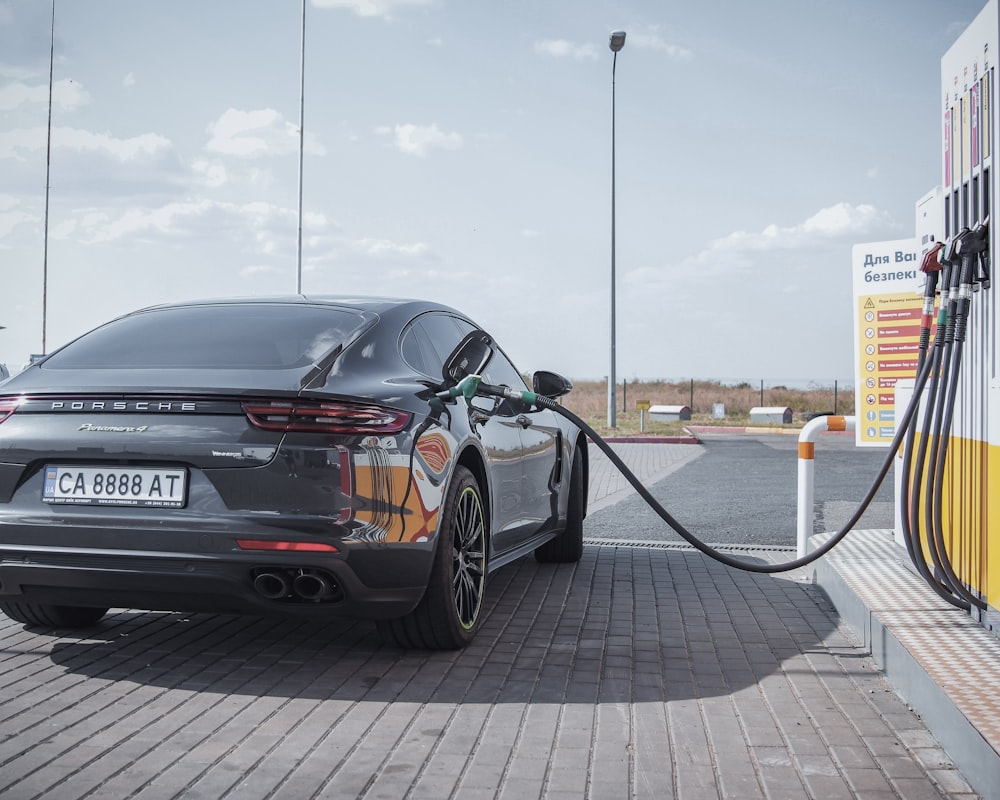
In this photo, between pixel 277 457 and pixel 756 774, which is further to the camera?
pixel 277 457

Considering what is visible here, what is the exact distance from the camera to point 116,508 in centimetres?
399

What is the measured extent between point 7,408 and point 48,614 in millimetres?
1166

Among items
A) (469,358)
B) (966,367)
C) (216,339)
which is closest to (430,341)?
(469,358)

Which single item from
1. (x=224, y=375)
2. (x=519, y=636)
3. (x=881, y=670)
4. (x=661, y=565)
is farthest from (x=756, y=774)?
(x=661, y=565)

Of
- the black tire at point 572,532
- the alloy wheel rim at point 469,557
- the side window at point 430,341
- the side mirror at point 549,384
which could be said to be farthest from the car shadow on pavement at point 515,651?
the side window at point 430,341

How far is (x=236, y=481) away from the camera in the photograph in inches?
154

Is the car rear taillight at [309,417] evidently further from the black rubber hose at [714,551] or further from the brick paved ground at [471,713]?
the black rubber hose at [714,551]

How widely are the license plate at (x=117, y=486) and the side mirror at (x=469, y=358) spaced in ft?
4.35

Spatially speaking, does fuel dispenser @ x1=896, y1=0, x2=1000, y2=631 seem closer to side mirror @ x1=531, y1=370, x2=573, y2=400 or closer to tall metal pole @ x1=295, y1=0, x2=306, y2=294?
side mirror @ x1=531, y1=370, x2=573, y2=400

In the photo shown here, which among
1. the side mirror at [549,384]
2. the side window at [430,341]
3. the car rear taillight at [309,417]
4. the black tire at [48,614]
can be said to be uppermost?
the side window at [430,341]

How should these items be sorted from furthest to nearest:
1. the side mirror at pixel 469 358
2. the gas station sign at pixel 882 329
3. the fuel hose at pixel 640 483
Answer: the gas station sign at pixel 882 329 → the side mirror at pixel 469 358 → the fuel hose at pixel 640 483

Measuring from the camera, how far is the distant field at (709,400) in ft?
128

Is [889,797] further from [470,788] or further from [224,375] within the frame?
[224,375]

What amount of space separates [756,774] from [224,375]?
94.2 inches
